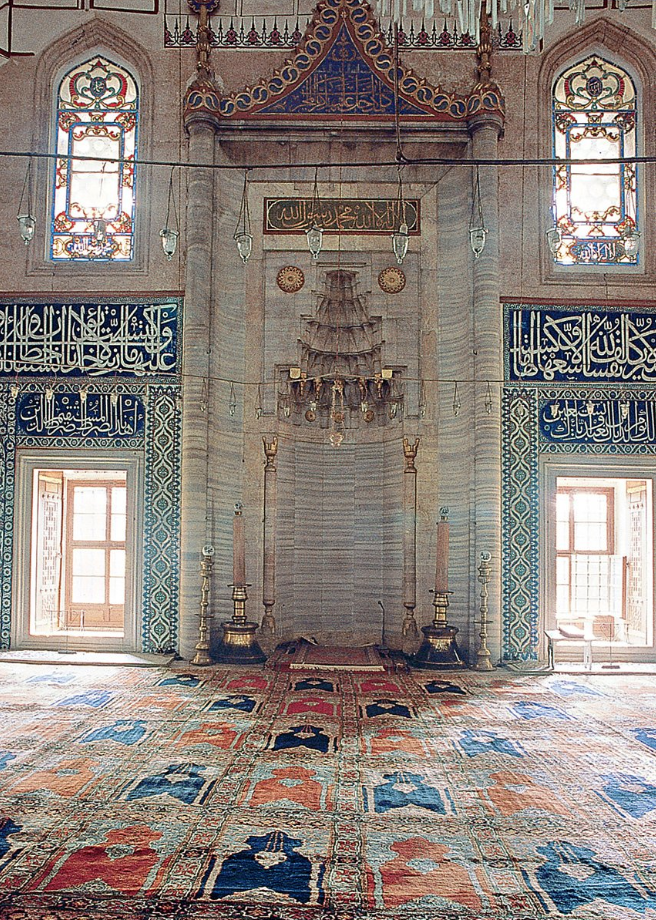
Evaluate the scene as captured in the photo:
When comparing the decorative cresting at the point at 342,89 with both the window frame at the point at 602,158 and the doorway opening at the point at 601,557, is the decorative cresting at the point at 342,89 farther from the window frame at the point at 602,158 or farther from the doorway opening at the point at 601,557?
the doorway opening at the point at 601,557

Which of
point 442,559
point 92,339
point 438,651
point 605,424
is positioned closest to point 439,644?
point 438,651

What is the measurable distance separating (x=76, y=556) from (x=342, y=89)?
5.44 m

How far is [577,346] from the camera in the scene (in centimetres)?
736

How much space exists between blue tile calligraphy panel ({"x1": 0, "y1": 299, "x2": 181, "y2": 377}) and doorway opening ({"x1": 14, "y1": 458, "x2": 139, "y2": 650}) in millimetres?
895

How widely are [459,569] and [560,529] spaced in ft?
5.27

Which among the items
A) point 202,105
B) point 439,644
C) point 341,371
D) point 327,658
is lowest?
point 327,658

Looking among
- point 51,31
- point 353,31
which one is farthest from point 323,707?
point 51,31

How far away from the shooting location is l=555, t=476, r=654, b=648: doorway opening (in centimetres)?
784

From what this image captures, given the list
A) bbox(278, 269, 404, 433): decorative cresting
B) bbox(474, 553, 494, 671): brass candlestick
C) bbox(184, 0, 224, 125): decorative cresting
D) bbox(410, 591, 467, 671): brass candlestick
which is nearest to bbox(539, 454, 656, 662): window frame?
bbox(474, 553, 494, 671): brass candlestick

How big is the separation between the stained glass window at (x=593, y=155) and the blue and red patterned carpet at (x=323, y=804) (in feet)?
13.8

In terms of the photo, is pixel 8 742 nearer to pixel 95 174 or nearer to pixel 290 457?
pixel 290 457

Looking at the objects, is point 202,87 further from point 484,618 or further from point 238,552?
point 484,618

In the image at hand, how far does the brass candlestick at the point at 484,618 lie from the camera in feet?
22.3

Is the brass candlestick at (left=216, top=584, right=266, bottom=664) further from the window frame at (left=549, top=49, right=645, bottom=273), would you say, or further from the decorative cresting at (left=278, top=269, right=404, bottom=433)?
the window frame at (left=549, top=49, right=645, bottom=273)
